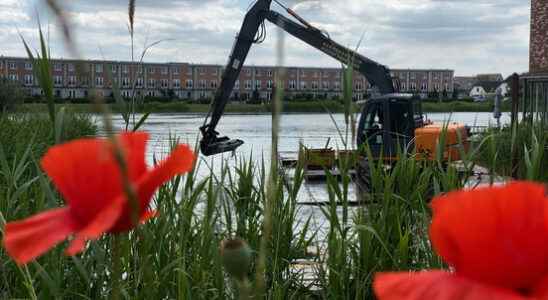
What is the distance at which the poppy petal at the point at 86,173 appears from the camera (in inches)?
16.8

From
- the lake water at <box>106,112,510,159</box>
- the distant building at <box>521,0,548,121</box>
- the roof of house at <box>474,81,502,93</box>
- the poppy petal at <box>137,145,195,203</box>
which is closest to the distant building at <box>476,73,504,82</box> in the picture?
the roof of house at <box>474,81,502,93</box>

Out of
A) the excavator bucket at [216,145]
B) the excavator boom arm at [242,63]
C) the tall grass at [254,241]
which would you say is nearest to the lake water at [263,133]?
the tall grass at [254,241]

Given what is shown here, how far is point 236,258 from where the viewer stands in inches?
16.5

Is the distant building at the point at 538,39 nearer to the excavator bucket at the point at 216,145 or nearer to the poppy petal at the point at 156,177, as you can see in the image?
the excavator bucket at the point at 216,145

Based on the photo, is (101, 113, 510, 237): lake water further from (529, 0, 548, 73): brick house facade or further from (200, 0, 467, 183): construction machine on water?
(529, 0, 548, 73): brick house facade

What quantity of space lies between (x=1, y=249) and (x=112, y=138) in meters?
2.41

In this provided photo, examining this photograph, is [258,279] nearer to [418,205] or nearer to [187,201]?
[187,201]

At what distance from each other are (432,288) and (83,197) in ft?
0.74

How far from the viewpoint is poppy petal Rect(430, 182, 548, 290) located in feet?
1.22

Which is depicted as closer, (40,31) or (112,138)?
(112,138)

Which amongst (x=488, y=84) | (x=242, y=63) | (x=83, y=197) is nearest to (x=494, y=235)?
(x=83, y=197)

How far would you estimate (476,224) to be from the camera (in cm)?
38

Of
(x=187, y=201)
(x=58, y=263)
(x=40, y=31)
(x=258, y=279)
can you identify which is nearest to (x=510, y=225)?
(x=258, y=279)

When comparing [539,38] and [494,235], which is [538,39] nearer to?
[539,38]
